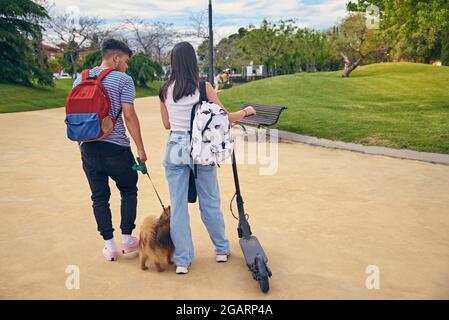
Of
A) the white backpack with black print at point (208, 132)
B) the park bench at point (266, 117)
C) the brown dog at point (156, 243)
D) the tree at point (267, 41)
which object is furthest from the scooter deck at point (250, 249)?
the tree at point (267, 41)

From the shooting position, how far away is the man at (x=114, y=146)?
3.33m

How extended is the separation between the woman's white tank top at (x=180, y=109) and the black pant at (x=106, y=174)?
0.55m

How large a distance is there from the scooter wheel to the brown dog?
815 mm

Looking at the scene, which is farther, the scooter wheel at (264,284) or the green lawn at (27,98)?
the green lawn at (27,98)

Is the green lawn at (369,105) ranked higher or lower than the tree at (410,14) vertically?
lower

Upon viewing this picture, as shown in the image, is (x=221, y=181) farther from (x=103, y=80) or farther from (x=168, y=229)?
(x=103, y=80)

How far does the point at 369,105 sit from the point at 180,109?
14583 millimetres

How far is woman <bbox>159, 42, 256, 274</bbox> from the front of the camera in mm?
3072

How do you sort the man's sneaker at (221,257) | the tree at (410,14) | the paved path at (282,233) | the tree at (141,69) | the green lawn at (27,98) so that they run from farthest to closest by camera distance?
the tree at (141,69), the green lawn at (27,98), the tree at (410,14), the man's sneaker at (221,257), the paved path at (282,233)

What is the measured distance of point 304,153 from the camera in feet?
27.1

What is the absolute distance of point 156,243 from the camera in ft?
11.1

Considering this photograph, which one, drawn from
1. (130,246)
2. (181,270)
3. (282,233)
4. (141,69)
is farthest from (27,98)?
(181,270)

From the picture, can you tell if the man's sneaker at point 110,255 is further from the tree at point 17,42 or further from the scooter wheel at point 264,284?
the tree at point 17,42
